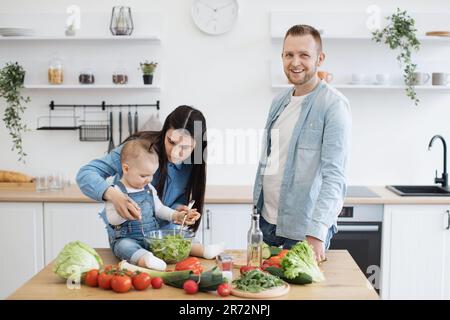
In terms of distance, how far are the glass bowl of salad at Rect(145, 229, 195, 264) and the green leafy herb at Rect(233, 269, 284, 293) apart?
320 millimetres

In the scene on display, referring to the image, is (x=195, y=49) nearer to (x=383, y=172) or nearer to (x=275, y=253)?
(x=383, y=172)

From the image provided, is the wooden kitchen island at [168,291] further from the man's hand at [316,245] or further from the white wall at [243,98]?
the white wall at [243,98]

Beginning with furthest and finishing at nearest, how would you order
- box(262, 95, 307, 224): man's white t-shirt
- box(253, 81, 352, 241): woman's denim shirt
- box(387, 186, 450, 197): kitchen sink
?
1. box(387, 186, 450, 197): kitchen sink
2. box(262, 95, 307, 224): man's white t-shirt
3. box(253, 81, 352, 241): woman's denim shirt

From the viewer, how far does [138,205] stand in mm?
2404

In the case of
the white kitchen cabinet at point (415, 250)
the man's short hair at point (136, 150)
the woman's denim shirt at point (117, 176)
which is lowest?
the white kitchen cabinet at point (415, 250)

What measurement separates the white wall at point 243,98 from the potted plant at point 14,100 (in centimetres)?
6

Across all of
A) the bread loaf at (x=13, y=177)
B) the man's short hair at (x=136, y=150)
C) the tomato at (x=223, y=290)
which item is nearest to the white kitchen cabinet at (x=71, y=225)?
the bread loaf at (x=13, y=177)

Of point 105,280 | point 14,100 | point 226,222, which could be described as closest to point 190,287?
point 105,280

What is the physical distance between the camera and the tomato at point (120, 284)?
198 centimetres

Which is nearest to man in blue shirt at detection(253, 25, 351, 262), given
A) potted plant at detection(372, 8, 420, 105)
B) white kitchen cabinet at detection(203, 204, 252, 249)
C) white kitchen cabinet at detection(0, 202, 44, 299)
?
white kitchen cabinet at detection(203, 204, 252, 249)

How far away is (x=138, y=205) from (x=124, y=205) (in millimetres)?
119

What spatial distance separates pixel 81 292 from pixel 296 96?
4.52ft

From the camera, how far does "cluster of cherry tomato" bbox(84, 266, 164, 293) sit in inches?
78.2

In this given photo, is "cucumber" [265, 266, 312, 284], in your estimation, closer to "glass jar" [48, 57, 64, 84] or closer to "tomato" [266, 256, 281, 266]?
"tomato" [266, 256, 281, 266]
